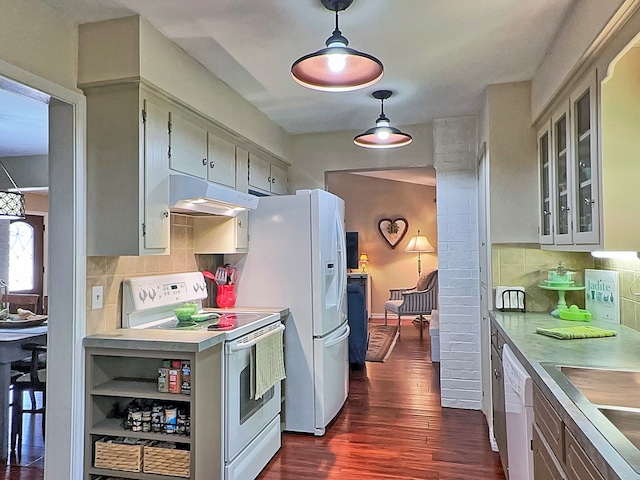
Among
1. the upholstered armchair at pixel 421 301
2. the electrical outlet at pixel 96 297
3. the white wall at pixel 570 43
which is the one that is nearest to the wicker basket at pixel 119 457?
the electrical outlet at pixel 96 297

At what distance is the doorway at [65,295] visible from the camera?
7.27 feet

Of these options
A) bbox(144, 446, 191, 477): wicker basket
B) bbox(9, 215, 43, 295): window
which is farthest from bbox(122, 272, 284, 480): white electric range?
bbox(9, 215, 43, 295): window

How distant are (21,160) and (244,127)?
9.75ft

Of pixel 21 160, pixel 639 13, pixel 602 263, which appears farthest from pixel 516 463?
pixel 21 160

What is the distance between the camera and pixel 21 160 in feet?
16.0

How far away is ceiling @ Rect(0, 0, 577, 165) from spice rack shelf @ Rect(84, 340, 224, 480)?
159 centimetres

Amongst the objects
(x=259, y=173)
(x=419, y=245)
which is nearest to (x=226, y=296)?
(x=259, y=173)

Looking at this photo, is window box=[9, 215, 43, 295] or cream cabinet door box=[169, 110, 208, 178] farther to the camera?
window box=[9, 215, 43, 295]

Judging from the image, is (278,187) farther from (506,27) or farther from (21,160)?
(21,160)

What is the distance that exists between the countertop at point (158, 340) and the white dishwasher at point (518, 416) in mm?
1388

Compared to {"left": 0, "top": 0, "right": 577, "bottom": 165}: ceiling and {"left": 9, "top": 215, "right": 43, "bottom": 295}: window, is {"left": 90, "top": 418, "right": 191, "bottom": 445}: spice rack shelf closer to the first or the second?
{"left": 0, "top": 0, "right": 577, "bottom": 165}: ceiling

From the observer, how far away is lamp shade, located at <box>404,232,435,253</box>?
8.41 meters

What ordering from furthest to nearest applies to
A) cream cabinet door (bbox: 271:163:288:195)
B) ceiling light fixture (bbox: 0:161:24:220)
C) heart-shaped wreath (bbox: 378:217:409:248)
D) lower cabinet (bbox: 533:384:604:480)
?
heart-shaped wreath (bbox: 378:217:409:248), cream cabinet door (bbox: 271:163:288:195), ceiling light fixture (bbox: 0:161:24:220), lower cabinet (bbox: 533:384:604:480)

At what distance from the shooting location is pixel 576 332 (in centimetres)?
222
